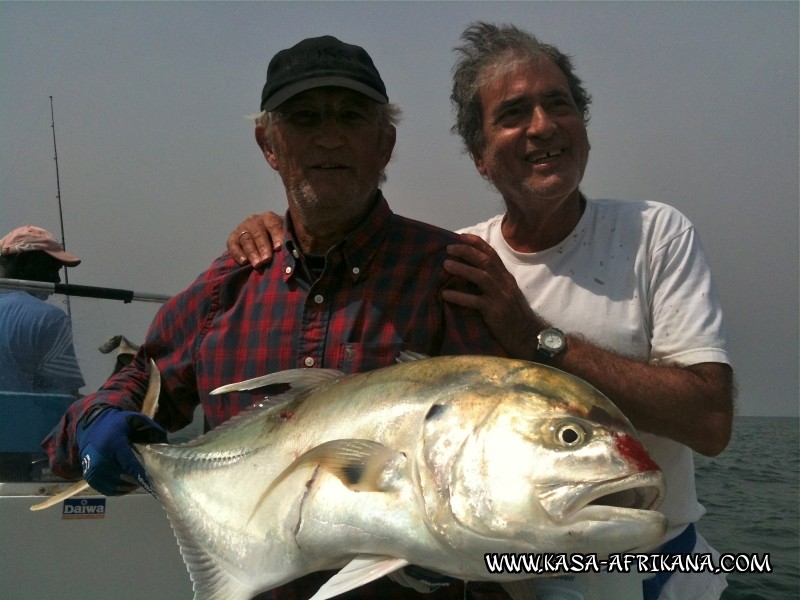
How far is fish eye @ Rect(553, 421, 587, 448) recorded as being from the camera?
4.79 ft

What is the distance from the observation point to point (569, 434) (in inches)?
58.1

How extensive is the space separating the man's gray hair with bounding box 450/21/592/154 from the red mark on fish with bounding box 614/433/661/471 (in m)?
1.99

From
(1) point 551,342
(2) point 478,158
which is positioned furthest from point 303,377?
(2) point 478,158

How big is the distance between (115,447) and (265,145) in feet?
4.49

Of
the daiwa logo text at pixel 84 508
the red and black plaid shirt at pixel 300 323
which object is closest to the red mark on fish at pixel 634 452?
the red and black plaid shirt at pixel 300 323

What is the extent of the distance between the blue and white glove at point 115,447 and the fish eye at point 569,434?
1.52 m

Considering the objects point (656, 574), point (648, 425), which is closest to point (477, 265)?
point (648, 425)

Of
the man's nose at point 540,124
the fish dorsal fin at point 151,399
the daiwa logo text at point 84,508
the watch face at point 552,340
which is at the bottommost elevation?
the daiwa logo text at point 84,508

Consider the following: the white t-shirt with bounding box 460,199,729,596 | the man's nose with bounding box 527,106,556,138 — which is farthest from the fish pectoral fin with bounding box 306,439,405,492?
the man's nose with bounding box 527,106,556,138

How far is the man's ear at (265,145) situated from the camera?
2.77m

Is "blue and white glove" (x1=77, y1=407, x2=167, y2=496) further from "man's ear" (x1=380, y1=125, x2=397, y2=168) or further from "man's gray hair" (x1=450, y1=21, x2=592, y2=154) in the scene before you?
"man's gray hair" (x1=450, y1=21, x2=592, y2=154)

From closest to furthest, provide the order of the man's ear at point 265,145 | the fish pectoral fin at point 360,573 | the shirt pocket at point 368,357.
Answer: the fish pectoral fin at point 360,573, the shirt pocket at point 368,357, the man's ear at point 265,145

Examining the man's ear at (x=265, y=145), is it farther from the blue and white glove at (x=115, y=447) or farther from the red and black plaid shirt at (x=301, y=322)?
the blue and white glove at (x=115, y=447)

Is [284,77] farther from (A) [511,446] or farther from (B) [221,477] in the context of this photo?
(A) [511,446]
